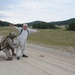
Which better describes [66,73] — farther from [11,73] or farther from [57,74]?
[11,73]

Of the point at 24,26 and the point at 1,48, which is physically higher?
the point at 24,26

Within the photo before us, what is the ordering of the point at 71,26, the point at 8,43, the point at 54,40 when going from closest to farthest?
1. the point at 8,43
2. the point at 54,40
3. the point at 71,26

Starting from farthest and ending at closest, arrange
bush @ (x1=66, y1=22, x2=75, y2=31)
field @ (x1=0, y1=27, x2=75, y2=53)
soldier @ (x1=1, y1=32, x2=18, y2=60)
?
bush @ (x1=66, y1=22, x2=75, y2=31) → field @ (x1=0, y1=27, x2=75, y2=53) → soldier @ (x1=1, y1=32, x2=18, y2=60)

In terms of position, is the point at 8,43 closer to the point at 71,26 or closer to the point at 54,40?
the point at 54,40

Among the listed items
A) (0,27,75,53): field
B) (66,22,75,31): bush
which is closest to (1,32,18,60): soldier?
(0,27,75,53): field

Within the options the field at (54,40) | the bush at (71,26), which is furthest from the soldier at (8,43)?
the bush at (71,26)

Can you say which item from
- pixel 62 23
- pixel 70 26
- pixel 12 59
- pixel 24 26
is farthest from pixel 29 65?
pixel 62 23

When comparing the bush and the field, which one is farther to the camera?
the bush

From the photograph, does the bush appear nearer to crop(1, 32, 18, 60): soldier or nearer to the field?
the field

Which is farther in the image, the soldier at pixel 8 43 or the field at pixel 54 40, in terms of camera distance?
the field at pixel 54 40

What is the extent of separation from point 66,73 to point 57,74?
37 centimetres

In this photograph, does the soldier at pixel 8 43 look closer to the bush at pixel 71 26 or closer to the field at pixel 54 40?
the field at pixel 54 40

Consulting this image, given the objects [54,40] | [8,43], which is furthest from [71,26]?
[8,43]

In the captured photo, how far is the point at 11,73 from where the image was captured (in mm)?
9297
